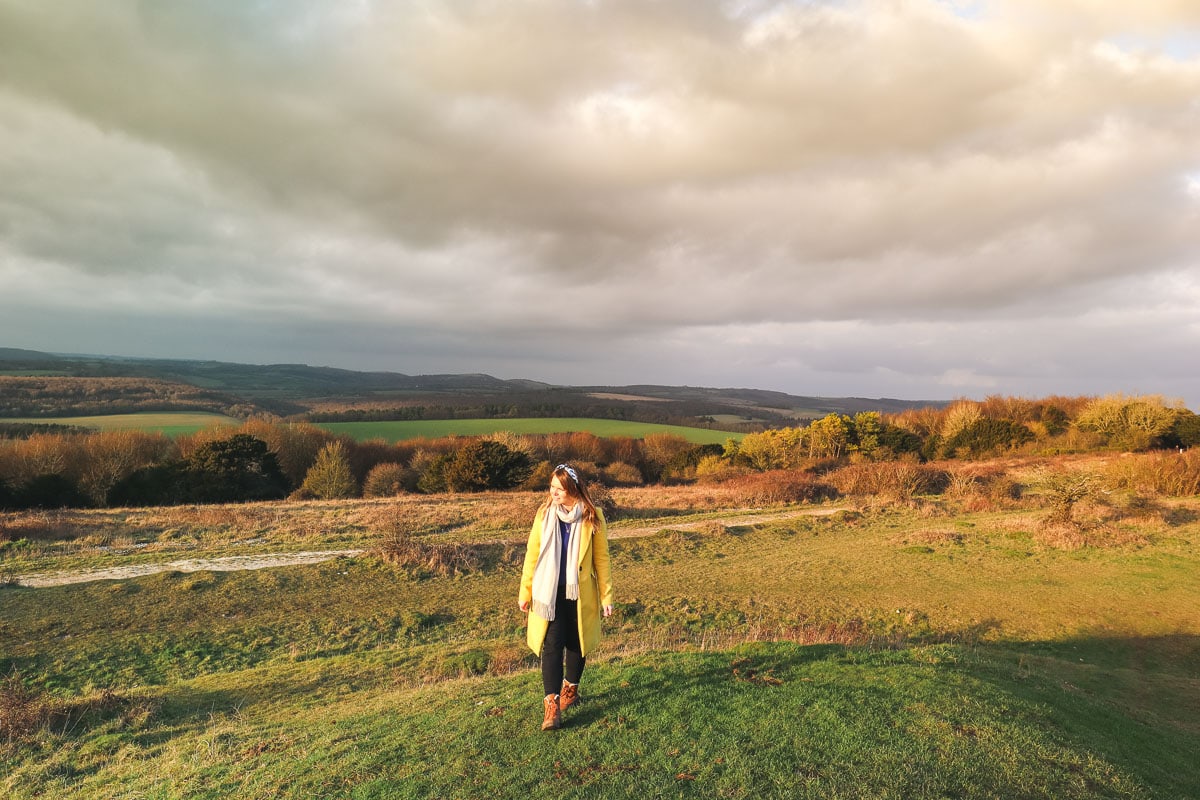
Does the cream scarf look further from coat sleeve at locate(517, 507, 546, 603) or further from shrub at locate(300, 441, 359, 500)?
shrub at locate(300, 441, 359, 500)

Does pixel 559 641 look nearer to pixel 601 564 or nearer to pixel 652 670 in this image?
pixel 601 564

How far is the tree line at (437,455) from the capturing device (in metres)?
41.2

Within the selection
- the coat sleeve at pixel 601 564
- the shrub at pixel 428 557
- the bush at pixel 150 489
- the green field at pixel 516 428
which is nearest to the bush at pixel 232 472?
the bush at pixel 150 489

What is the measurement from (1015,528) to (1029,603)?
851 centimetres

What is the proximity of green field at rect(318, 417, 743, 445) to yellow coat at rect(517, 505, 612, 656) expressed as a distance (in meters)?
66.7

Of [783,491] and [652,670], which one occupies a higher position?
[652,670]

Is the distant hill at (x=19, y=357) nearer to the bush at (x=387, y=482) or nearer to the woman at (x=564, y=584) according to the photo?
the bush at (x=387, y=482)

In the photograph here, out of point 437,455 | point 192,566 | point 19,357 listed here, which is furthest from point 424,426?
point 19,357

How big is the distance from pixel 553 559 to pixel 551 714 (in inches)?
52.6

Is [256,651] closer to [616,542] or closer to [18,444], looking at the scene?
[616,542]

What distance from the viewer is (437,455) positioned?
5247cm

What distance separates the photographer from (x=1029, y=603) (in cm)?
1378

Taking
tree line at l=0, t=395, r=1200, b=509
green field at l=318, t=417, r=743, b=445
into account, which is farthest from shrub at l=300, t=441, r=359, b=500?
green field at l=318, t=417, r=743, b=445

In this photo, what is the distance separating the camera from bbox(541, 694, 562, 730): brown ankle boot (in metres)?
5.23
